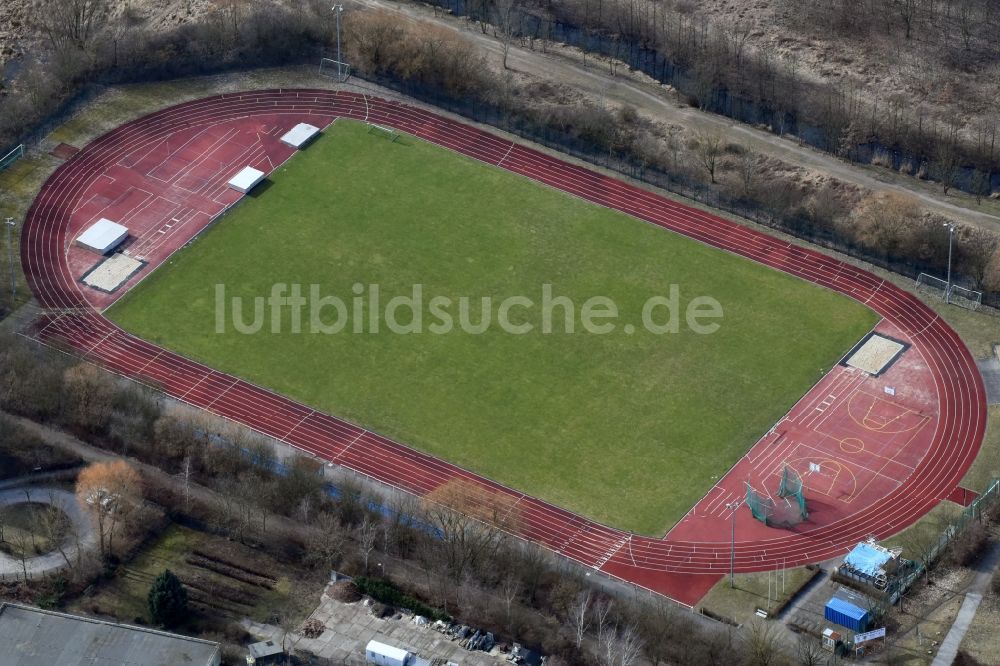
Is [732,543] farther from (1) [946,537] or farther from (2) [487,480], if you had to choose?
(2) [487,480]

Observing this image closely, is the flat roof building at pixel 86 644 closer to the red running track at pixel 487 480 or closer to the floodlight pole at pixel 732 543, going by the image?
the red running track at pixel 487 480

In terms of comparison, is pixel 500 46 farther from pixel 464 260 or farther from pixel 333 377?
pixel 333 377

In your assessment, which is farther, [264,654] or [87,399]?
[87,399]

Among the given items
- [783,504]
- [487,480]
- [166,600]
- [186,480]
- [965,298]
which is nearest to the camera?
[166,600]

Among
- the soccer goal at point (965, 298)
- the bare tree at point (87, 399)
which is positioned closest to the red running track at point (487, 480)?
the soccer goal at point (965, 298)

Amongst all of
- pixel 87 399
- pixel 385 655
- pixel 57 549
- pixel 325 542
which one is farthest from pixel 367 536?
pixel 87 399

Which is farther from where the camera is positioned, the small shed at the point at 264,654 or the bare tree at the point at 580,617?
the bare tree at the point at 580,617

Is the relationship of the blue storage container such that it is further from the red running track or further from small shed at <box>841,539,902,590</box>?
the red running track
